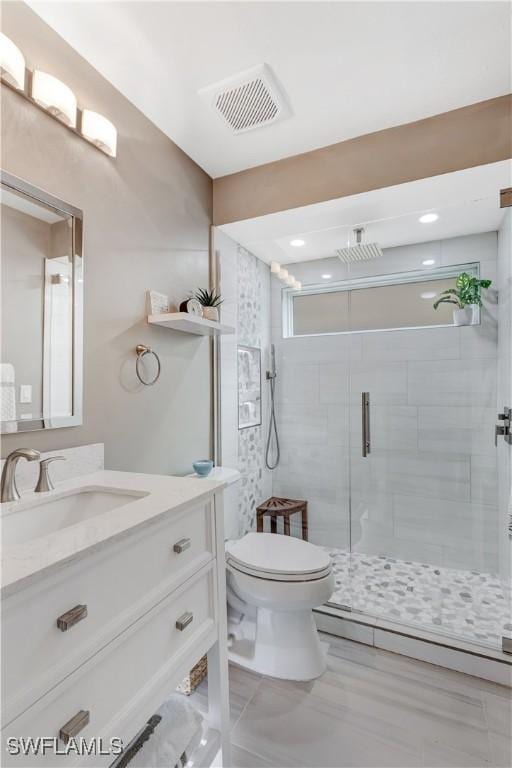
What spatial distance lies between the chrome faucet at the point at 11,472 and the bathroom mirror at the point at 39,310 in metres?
0.13

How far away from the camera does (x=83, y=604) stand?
2.34 ft

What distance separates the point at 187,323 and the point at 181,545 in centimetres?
106

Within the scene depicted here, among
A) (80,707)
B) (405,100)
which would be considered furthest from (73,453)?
(405,100)

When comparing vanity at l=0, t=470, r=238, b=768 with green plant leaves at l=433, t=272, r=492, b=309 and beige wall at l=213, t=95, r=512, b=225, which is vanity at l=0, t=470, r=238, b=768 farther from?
green plant leaves at l=433, t=272, r=492, b=309

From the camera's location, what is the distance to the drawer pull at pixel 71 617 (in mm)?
663

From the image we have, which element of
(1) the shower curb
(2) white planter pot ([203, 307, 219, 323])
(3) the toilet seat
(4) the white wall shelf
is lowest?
(1) the shower curb

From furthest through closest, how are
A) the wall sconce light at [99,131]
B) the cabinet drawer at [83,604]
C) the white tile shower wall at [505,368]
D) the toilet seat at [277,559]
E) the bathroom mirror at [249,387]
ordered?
the bathroom mirror at [249,387] < the white tile shower wall at [505,368] < the toilet seat at [277,559] < the wall sconce light at [99,131] < the cabinet drawer at [83,604]

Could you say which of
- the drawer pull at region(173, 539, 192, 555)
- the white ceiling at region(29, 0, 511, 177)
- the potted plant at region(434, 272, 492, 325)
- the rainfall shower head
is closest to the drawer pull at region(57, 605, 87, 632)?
the drawer pull at region(173, 539, 192, 555)

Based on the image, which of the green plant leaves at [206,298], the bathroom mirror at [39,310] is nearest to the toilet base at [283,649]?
the bathroom mirror at [39,310]

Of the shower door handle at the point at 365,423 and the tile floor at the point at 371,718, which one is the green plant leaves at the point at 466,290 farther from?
the tile floor at the point at 371,718

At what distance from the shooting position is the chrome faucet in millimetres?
1032

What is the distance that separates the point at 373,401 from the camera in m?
2.61

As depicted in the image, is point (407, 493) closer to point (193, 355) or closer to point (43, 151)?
point (193, 355)

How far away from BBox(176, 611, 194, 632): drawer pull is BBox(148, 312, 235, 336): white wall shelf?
112 centimetres
